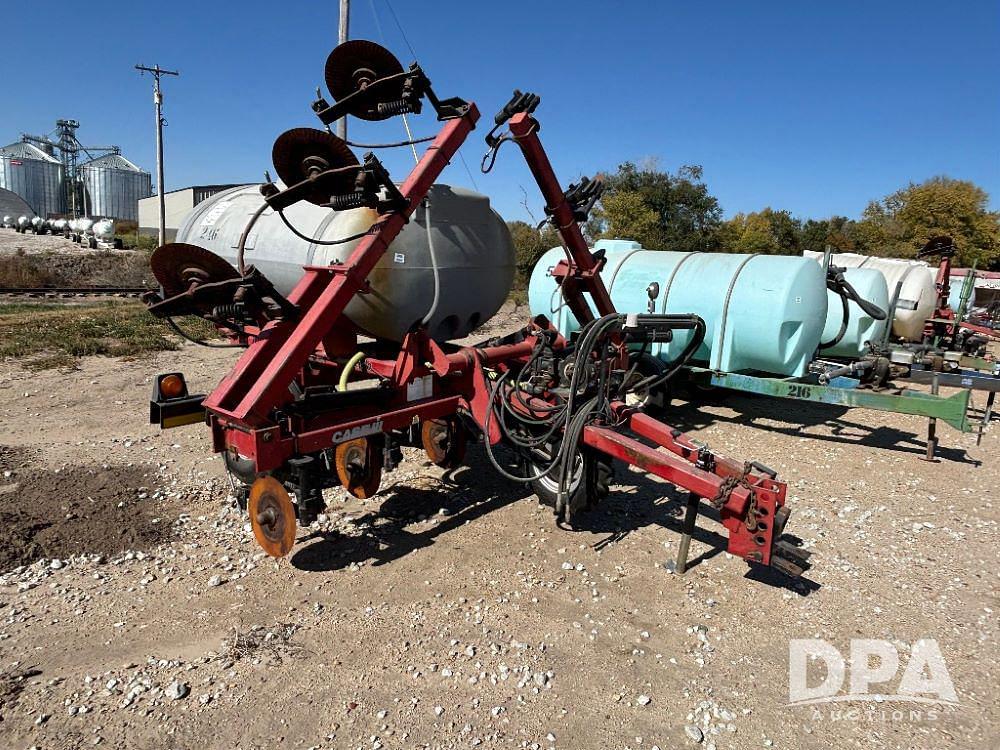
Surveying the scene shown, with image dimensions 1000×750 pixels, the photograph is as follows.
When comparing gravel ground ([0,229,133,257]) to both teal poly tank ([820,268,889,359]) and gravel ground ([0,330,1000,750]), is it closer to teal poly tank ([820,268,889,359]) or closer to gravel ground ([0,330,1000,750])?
gravel ground ([0,330,1000,750])

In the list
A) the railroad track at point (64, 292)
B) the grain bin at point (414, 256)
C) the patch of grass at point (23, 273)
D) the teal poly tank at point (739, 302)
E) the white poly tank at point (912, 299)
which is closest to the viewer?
the grain bin at point (414, 256)

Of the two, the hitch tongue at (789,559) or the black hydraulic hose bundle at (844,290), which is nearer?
the hitch tongue at (789,559)

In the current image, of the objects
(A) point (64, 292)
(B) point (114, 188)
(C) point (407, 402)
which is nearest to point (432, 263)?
(C) point (407, 402)

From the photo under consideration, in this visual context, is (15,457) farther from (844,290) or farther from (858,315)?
(858,315)

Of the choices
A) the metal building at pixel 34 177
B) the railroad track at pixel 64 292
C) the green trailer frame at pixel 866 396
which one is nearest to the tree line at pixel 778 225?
the railroad track at pixel 64 292

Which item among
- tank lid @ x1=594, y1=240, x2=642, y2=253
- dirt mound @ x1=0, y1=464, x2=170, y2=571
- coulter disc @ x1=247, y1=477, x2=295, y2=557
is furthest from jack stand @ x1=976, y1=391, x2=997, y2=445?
dirt mound @ x1=0, y1=464, x2=170, y2=571

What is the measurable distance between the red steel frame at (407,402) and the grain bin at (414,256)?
2.01 feet

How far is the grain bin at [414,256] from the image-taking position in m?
5.54

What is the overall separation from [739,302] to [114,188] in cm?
6935

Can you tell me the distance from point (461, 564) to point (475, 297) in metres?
2.70

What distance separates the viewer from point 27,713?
9.89ft

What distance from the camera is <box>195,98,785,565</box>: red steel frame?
394 cm

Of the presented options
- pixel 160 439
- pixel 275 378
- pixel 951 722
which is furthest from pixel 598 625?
pixel 160 439

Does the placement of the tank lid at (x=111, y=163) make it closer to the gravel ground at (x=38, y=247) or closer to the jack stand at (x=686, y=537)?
the gravel ground at (x=38, y=247)
